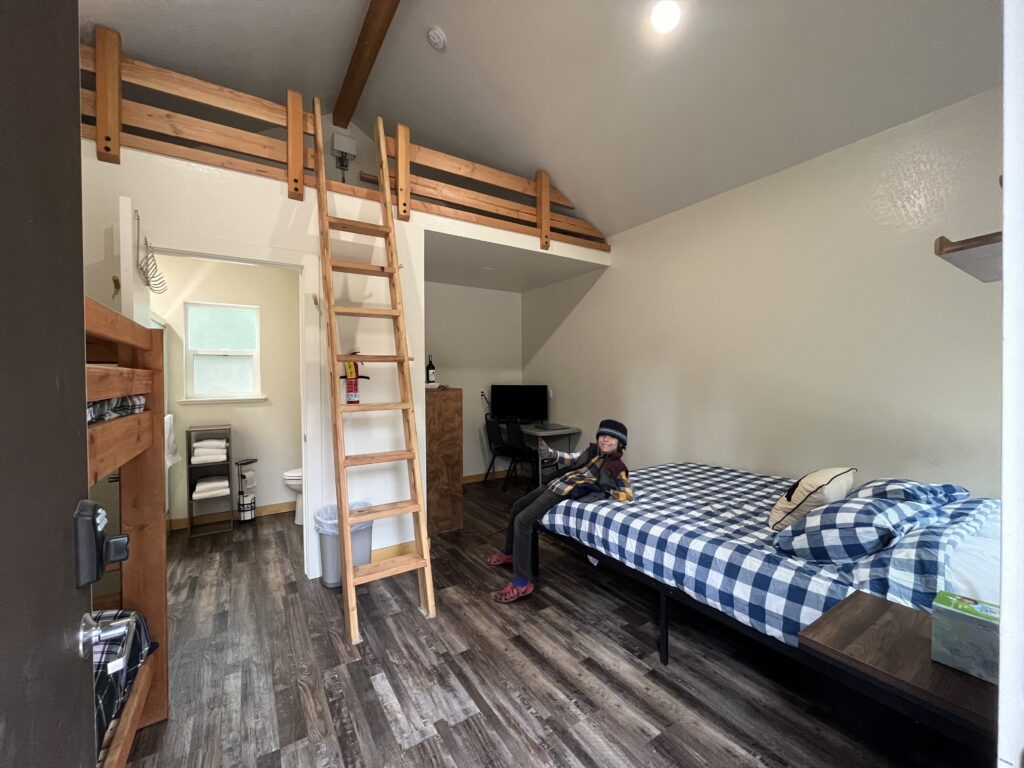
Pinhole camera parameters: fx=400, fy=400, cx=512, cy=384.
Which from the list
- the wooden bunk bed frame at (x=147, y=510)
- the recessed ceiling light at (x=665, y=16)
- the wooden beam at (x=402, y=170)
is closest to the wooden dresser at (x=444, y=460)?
the wooden beam at (x=402, y=170)

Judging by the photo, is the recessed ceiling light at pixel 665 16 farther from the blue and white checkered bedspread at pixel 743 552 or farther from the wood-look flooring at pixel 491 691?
the wood-look flooring at pixel 491 691

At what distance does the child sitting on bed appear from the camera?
242 cm

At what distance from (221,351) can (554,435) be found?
132 inches

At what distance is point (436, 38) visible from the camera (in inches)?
114

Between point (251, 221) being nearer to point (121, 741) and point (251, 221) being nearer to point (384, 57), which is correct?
point (384, 57)

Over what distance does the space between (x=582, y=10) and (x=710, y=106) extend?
98 cm

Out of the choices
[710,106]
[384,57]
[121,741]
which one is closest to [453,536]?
[121,741]

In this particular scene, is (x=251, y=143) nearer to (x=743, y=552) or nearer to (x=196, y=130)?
(x=196, y=130)

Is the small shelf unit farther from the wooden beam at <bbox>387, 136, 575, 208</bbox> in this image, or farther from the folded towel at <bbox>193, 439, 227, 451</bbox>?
the wooden beam at <bbox>387, 136, 575, 208</bbox>

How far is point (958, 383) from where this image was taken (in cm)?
211

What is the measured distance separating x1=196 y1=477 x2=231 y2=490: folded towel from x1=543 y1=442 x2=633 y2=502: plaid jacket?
2789 millimetres

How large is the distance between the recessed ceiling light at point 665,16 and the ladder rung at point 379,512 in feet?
10.2

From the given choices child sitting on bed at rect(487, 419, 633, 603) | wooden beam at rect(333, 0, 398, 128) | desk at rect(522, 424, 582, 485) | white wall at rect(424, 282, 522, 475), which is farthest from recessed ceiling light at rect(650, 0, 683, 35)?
desk at rect(522, 424, 582, 485)

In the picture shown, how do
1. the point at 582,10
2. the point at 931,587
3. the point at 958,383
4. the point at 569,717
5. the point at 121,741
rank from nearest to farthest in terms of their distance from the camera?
the point at 121,741
the point at 931,587
the point at 569,717
the point at 958,383
the point at 582,10
